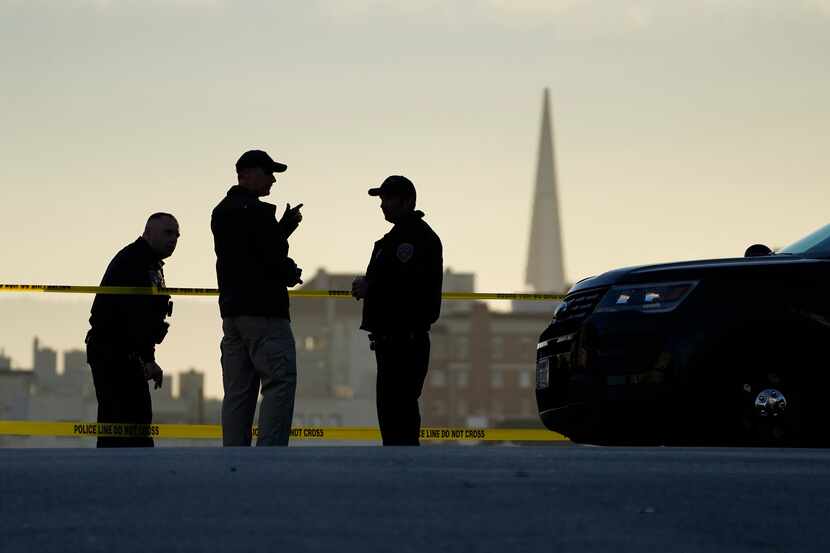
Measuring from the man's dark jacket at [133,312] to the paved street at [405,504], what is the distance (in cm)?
382

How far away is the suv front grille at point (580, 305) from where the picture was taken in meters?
9.92

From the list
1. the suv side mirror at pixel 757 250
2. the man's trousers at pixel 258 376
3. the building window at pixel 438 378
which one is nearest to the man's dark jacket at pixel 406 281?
the man's trousers at pixel 258 376

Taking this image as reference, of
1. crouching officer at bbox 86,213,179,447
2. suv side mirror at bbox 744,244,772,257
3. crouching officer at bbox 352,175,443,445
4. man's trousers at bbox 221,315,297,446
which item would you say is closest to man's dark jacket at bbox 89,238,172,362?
crouching officer at bbox 86,213,179,447

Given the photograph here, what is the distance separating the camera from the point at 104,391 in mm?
11070

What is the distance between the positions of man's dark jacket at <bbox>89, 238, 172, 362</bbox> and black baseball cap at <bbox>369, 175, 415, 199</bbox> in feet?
5.72

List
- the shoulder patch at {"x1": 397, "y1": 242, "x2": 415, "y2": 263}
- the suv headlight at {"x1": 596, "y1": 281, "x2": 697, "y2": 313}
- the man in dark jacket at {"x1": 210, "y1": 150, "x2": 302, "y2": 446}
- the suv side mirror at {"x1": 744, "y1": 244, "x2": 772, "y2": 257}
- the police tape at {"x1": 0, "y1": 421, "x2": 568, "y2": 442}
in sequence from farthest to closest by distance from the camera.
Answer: the police tape at {"x1": 0, "y1": 421, "x2": 568, "y2": 442} → the suv side mirror at {"x1": 744, "y1": 244, "x2": 772, "y2": 257} → the shoulder patch at {"x1": 397, "y1": 242, "x2": 415, "y2": 263} → the man in dark jacket at {"x1": 210, "y1": 150, "x2": 302, "y2": 446} → the suv headlight at {"x1": 596, "y1": 281, "x2": 697, "y2": 313}

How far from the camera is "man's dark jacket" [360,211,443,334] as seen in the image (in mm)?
10180

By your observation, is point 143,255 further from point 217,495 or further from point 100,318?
point 217,495

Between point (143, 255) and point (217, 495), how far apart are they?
5.59 m

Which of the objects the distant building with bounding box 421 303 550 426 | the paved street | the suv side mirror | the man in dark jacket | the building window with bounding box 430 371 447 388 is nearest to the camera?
the paved street

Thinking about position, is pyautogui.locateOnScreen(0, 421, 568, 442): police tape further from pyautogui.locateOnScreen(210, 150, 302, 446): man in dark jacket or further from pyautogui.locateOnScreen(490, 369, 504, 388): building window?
pyautogui.locateOnScreen(490, 369, 504, 388): building window

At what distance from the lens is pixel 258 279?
9820 millimetres

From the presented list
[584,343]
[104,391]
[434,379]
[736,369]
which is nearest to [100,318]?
[104,391]

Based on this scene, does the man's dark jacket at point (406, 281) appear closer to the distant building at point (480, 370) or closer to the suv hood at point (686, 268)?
the suv hood at point (686, 268)
